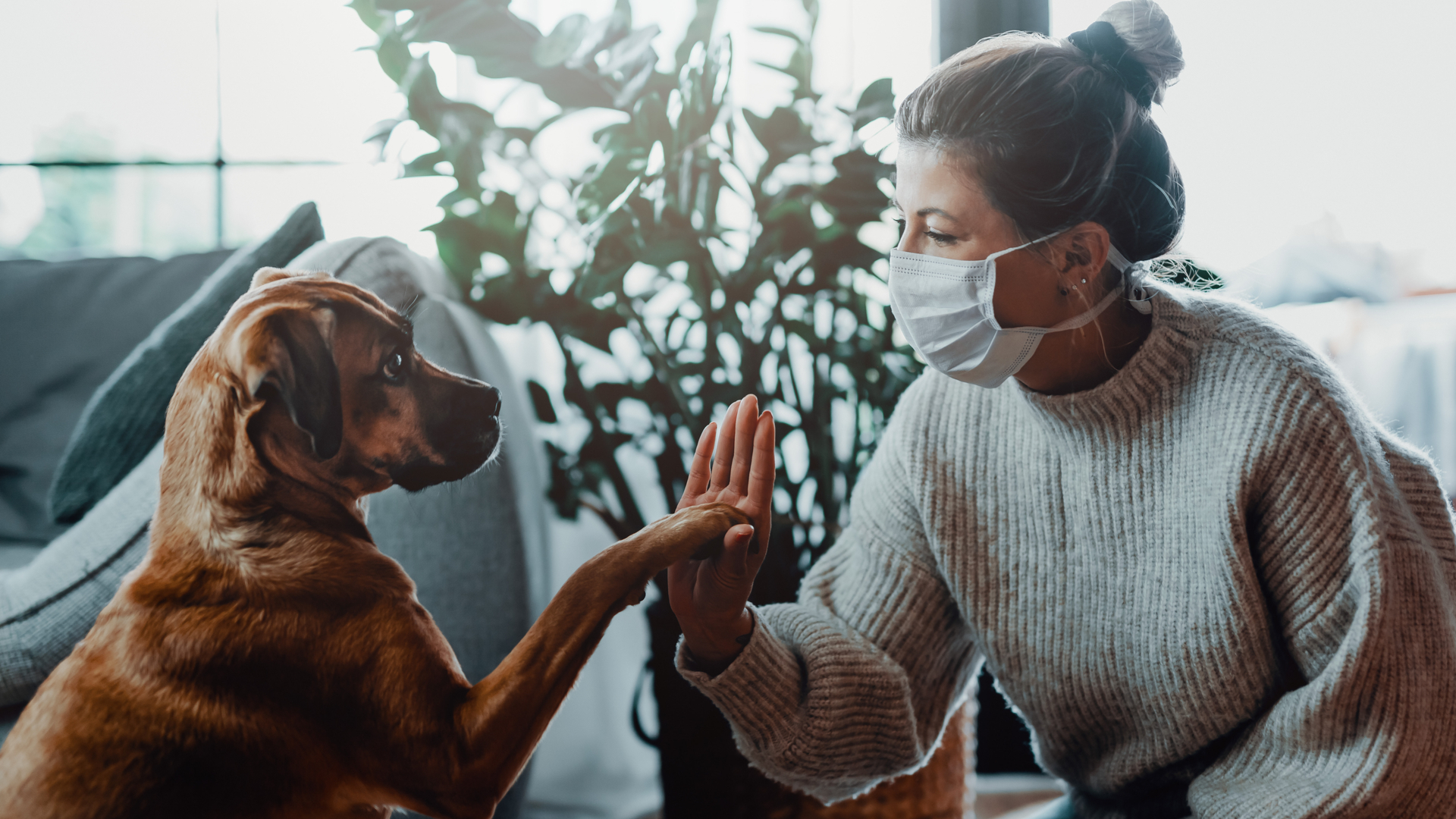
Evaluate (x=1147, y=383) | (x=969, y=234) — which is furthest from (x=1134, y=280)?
(x=969, y=234)

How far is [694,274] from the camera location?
1.35m

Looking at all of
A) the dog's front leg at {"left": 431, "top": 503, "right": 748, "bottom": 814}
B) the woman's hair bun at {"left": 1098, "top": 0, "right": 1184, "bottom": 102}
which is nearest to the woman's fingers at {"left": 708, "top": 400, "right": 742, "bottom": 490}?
the dog's front leg at {"left": 431, "top": 503, "right": 748, "bottom": 814}

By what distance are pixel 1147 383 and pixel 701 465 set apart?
0.56 meters

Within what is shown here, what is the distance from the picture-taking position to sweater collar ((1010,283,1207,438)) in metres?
1.02

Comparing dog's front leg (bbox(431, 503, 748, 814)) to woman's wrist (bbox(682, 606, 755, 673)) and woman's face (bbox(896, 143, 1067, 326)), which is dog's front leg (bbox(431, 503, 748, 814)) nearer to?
woman's wrist (bbox(682, 606, 755, 673))

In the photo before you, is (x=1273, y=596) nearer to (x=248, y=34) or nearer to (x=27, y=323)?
(x=248, y=34)

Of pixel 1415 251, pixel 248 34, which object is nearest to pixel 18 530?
pixel 248 34

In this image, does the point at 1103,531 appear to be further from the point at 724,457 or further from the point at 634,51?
the point at 634,51

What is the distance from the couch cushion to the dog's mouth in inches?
29.8

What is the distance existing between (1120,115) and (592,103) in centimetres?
71

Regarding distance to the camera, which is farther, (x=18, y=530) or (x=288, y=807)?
(x=18, y=530)

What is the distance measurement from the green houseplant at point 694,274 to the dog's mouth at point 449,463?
1.69ft

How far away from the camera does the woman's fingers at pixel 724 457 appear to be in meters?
0.89

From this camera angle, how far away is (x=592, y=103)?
1.22 m
